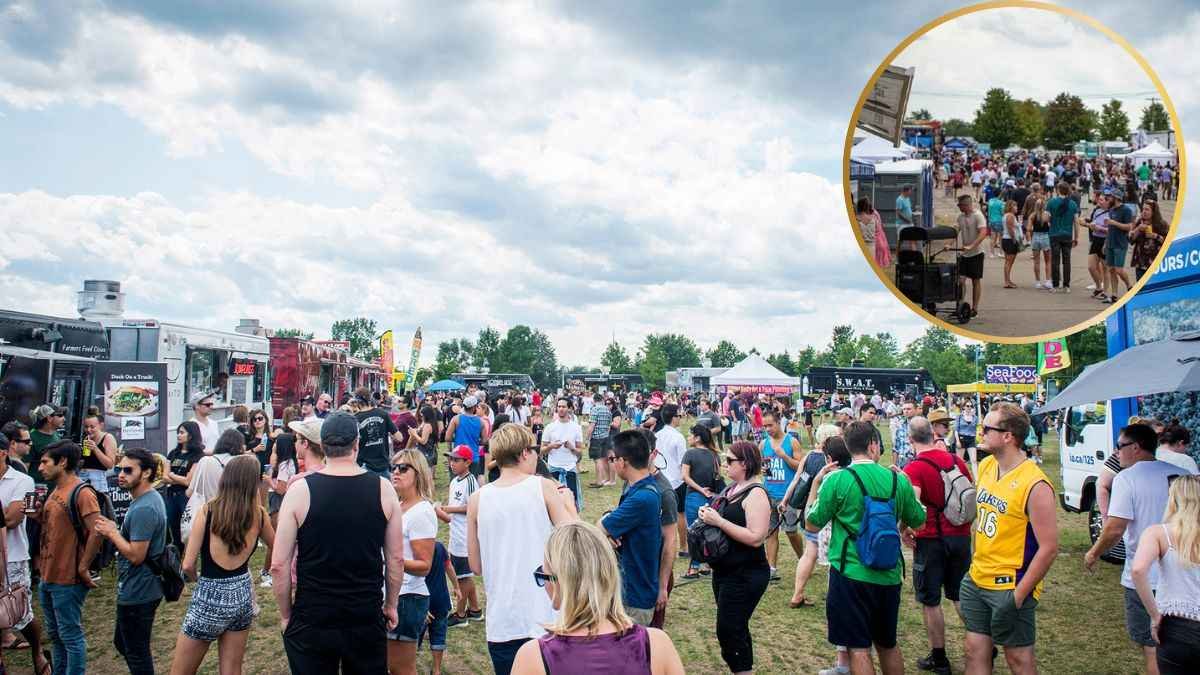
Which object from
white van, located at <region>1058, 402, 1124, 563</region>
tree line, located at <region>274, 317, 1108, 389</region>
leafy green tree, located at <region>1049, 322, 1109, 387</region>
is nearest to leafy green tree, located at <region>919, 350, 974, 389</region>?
tree line, located at <region>274, 317, 1108, 389</region>

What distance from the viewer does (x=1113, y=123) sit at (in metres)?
Result: 3.41

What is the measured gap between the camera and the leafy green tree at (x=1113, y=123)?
340 cm

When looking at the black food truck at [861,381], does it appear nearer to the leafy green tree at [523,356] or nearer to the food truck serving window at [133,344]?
the food truck serving window at [133,344]

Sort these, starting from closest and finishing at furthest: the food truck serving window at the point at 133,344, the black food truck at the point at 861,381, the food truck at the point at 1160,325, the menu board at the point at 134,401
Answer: the food truck at the point at 1160,325 → the menu board at the point at 134,401 → the food truck serving window at the point at 133,344 → the black food truck at the point at 861,381

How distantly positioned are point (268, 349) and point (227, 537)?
48.7ft

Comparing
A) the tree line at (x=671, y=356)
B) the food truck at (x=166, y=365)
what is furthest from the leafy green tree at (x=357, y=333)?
the food truck at (x=166, y=365)

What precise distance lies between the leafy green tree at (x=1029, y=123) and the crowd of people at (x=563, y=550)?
172cm

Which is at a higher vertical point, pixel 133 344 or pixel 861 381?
pixel 133 344

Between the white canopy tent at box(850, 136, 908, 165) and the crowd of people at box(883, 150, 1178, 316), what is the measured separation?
172mm

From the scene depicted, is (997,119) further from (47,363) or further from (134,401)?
(134,401)

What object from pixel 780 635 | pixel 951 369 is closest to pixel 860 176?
pixel 780 635

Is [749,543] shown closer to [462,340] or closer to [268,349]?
[268,349]

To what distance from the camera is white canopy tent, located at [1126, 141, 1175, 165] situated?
3.29 m

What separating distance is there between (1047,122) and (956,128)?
1.25 feet
